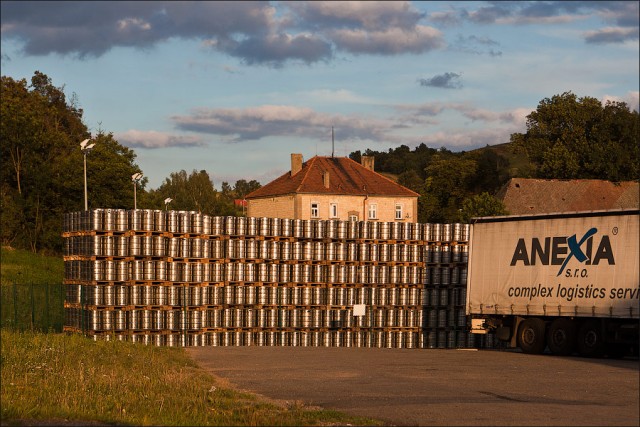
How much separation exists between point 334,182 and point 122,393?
79.1m

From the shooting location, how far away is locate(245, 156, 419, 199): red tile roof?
93938 mm

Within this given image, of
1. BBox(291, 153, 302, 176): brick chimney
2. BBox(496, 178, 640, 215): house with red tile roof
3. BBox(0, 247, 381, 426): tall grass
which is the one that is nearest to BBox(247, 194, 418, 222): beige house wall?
BBox(291, 153, 302, 176): brick chimney

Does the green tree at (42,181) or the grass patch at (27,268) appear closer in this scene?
the grass patch at (27,268)

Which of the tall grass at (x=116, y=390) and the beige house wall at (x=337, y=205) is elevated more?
the beige house wall at (x=337, y=205)

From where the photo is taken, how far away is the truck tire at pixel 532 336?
2775cm

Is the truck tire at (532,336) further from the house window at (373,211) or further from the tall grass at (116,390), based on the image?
the house window at (373,211)

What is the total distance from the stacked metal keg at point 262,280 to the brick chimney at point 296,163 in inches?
2482

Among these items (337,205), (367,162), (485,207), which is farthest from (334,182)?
(485,207)

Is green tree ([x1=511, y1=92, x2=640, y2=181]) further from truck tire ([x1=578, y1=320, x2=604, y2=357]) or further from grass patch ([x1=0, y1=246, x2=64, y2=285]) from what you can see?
truck tire ([x1=578, y1=320, x2=604, y2=357])

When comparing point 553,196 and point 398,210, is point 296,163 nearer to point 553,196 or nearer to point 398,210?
point 398,210

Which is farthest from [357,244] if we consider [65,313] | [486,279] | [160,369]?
[160,369]

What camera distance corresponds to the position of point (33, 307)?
35.1 metres

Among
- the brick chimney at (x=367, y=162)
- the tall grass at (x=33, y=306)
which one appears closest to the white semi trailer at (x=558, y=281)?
the tall grass at (x=33, y=306)

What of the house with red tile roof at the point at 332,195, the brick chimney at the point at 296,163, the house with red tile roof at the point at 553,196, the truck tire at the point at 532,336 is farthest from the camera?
the brick chimney at the point at 296,163
